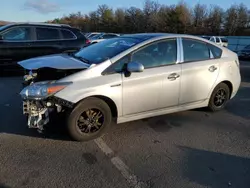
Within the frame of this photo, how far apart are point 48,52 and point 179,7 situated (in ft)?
174

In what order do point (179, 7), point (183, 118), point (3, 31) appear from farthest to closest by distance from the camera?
point (179, 7) → point (3, 31) → point (183, 118)

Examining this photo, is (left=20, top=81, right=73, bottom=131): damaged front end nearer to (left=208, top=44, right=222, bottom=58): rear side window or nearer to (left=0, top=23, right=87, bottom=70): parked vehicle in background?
(left=208, top=44, right=222, bottom=58): rear side window

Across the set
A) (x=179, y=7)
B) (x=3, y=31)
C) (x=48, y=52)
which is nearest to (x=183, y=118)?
(x=48, y=52)

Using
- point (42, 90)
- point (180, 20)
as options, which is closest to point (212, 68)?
point (42, 90)

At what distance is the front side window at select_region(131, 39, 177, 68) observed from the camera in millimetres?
4207

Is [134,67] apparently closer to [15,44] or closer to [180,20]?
[15,44]

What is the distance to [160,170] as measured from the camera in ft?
10.6

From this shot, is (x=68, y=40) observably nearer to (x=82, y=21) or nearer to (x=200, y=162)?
(x=200, y=162)

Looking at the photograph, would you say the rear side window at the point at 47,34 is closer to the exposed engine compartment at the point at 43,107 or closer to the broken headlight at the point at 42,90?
the exposed engine compartment at the point at 43,107

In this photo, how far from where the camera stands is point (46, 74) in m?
3.87

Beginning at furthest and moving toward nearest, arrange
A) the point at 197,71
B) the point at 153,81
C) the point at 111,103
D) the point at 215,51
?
the point at 215,51 < the point at 197,71 < the point at 153,81 < the point at 111,103

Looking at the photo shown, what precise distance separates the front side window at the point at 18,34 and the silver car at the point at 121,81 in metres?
4.53

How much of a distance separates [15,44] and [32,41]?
537 mm

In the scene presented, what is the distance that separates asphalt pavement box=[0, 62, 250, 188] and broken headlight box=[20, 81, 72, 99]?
72 centimetres
